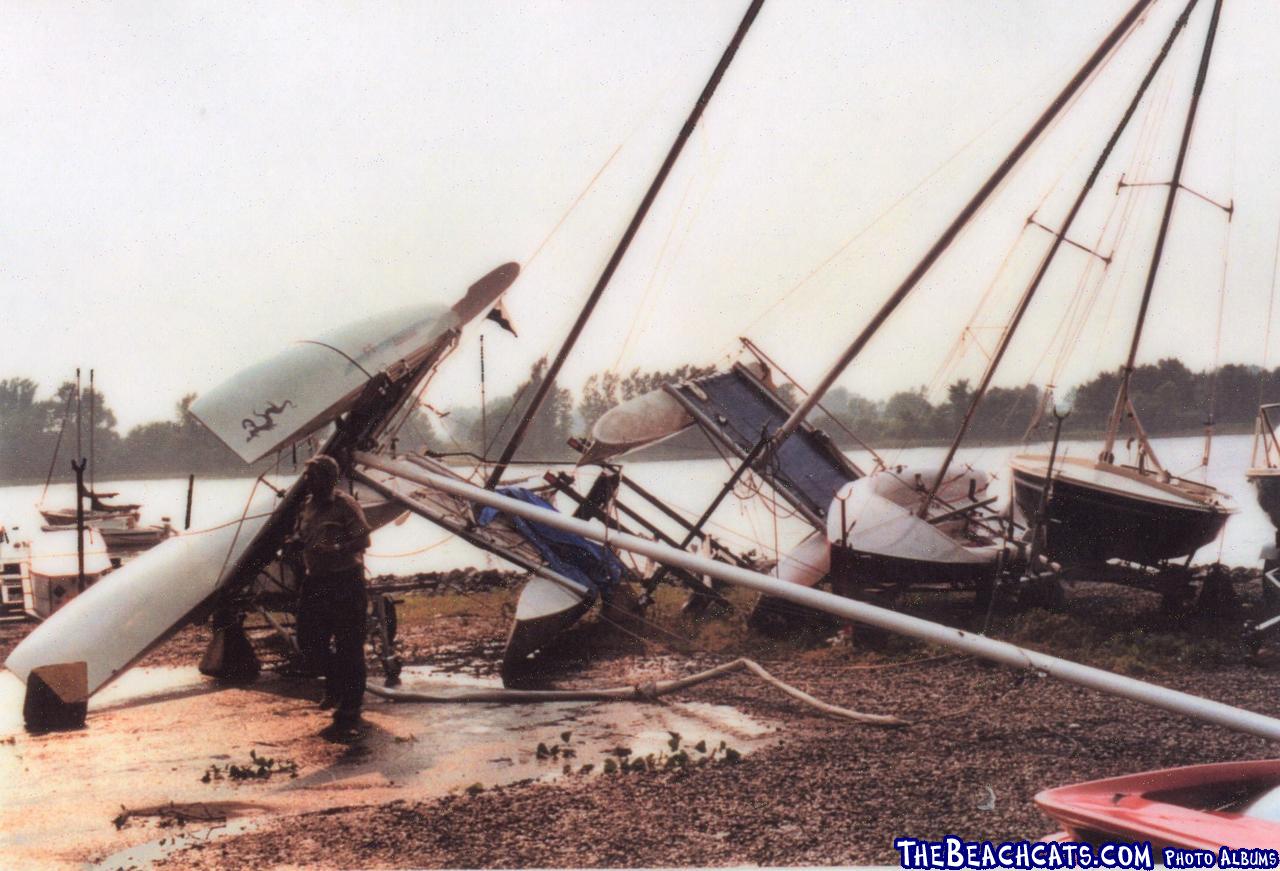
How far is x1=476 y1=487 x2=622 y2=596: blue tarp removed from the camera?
937 cm

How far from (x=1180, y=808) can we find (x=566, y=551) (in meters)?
6.51

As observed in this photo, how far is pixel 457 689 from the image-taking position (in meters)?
8.24

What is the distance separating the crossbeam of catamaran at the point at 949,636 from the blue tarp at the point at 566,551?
2.46 meters

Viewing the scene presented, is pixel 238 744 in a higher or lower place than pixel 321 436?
lower

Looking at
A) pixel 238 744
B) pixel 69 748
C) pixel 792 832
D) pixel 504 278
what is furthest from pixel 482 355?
pixel 792 832

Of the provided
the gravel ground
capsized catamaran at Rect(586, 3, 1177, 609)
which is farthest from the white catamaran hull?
capsized catamaran at Rect(586, 3, 1177, 609)

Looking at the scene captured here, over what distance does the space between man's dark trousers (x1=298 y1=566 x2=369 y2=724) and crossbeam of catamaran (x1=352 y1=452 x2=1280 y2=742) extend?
98 cm

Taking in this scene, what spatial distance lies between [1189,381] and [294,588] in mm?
8767

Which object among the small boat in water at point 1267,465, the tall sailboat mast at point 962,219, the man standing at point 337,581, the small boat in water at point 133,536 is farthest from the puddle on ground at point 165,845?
the small boat in water at point 1267,465

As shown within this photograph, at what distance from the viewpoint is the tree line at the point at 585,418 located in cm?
808

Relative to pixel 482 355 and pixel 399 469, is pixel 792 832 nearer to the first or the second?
pixel 399 469

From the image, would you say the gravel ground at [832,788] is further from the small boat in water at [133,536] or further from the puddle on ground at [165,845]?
the small boat in water at [133,536]

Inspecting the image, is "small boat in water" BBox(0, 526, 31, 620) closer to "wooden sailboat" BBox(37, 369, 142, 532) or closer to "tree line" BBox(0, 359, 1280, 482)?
"wooden sailboat" BBox(37, 369, 142, 532)

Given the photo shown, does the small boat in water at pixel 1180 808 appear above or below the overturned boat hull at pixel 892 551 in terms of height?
below
